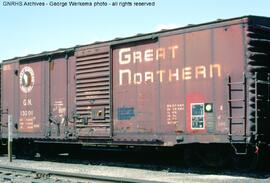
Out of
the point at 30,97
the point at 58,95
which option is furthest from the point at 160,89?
the point at 30,97

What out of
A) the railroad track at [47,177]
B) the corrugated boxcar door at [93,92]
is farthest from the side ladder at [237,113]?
the corrugated boxcar door at [93,92]

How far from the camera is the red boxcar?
11.5 metres

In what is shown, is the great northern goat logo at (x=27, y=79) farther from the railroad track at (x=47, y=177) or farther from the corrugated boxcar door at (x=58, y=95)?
the railroad track at (x=47, y=177)

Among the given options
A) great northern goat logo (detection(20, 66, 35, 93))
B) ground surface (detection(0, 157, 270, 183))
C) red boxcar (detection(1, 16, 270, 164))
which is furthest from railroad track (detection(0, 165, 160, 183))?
great northern goat logo (detection(20, 66, 35, 93))

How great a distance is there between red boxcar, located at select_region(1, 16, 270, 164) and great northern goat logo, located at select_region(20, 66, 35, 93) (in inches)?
2.1

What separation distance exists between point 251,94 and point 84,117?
18.7ft

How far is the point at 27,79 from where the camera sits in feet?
56.9

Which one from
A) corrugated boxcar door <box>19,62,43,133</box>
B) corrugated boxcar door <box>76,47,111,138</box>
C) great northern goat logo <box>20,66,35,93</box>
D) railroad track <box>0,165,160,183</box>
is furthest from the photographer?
great northern goat logo <box>20,66,35,93</box>

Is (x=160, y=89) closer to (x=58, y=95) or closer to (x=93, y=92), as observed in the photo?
(x=93, y=92)

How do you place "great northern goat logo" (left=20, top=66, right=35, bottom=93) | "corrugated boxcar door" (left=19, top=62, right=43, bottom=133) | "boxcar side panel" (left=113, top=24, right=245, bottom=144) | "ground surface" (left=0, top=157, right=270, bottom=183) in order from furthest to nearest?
1. "great northern goat logo" (left=20, top=66, right=35, bottom=93)
2. "corrugated boxcar door" (left=19, top=62, right=43, bottom=133)
3. "boxcar side panel" (left=113, top=24, right=245, bottom=144)
4. "ground surface" (left=0, top=157, right=270, bottom=183)

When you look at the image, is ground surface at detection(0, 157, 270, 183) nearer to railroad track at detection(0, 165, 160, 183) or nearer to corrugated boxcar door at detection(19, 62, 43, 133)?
railroad track at detection(0, 165, 160, 183)

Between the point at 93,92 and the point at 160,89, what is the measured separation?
8.33ft

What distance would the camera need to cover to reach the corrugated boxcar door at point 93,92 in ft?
46.9

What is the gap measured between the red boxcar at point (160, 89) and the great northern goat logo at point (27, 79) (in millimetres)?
52
